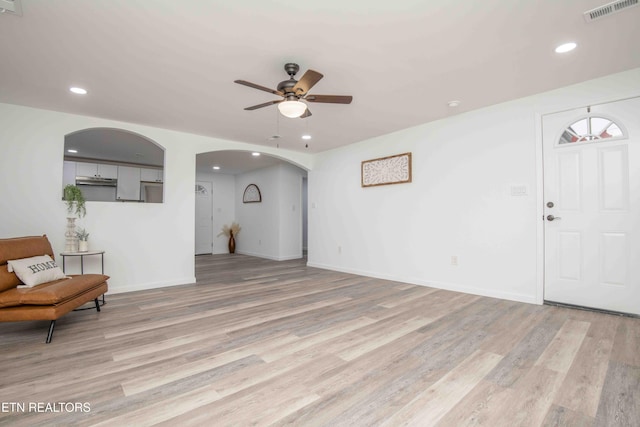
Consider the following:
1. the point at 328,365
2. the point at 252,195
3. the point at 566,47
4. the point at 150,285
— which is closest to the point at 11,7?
the point at 328,365

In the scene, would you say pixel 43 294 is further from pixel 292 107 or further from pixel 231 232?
pixel 231 232

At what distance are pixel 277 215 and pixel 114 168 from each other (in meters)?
3.98

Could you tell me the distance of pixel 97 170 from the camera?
668 cm

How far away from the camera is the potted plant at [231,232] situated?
8.93m

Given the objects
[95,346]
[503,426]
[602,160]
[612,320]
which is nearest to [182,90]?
[95,346]

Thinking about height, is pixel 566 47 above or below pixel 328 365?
above

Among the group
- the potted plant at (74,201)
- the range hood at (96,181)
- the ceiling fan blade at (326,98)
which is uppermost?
the ceiling fan blade at (326,98)

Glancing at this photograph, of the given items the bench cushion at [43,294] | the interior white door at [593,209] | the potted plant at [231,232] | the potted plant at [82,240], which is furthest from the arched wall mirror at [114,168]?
the interior white door at [593,209]

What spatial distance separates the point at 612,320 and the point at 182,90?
496 centimetres

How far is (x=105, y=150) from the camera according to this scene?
6.04m

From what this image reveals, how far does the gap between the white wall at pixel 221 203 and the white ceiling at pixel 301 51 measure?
16.8 ft

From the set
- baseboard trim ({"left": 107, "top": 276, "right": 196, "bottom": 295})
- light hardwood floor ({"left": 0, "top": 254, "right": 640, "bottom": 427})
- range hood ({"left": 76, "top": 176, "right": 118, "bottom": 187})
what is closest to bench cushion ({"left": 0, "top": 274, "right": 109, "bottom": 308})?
light hardwood floor ({"left": 0, "top": 254, "right": 640, "bottom": 427})

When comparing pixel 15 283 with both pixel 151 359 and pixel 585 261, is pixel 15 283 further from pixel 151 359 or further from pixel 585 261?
pixel 585 261

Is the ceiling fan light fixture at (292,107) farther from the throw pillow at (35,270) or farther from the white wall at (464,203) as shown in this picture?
the throw pillow at (35,270)
